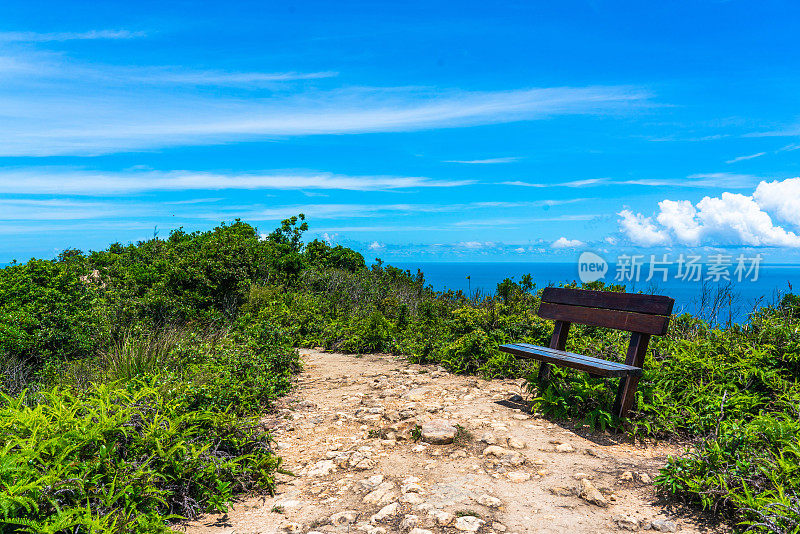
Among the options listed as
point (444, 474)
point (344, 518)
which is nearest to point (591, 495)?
point (444, 474)

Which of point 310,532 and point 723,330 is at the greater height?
point 723,330

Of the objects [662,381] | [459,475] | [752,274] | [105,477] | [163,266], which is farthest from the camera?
[163,266]

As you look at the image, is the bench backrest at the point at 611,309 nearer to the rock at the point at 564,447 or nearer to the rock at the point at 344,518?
the rock at the point at 564,447

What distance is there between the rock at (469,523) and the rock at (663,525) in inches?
41.8

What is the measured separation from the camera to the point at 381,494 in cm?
364

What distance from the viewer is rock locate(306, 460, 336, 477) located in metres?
4.09

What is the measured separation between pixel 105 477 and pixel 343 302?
9.83m

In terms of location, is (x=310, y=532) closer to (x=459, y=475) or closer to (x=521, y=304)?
(x=459, y=475)

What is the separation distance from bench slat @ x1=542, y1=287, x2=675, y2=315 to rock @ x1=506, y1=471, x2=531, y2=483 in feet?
6.76

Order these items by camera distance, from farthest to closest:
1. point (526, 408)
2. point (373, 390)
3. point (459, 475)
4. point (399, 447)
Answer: point (373, 390), point (526, 408), point (399, 447), point (459, 475)

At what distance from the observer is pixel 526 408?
18.3 ft

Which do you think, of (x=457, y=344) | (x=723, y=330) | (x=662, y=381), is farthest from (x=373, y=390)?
(x=723, y=330)

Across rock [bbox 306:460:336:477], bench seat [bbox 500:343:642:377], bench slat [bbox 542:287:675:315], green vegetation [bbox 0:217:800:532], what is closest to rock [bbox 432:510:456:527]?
rock [bbox 306:460:336:477]

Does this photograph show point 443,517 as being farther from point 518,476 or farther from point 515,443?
point 515,443
